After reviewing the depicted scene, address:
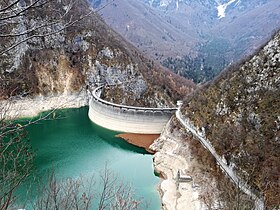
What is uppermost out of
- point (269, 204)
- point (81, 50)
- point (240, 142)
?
point (81, 50)

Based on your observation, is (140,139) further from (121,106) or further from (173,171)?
(173,171)

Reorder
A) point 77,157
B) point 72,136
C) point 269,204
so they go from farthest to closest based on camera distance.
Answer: point 72,136, point 77,157, point 269,204

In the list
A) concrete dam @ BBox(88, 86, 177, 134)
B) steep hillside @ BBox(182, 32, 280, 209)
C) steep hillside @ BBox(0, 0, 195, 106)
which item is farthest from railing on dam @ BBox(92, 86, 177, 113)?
steep hillside @ BBox(182, 32, 280, 209)

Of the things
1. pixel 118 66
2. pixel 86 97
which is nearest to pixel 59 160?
pixel 86 97

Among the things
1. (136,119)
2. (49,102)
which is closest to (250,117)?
(136,119)

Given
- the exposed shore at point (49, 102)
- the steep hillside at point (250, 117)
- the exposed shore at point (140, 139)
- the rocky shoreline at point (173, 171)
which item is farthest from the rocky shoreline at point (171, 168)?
the steep hillside at point (250, 117)

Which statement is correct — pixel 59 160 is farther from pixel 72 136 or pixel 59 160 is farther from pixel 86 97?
pixel 86 97
